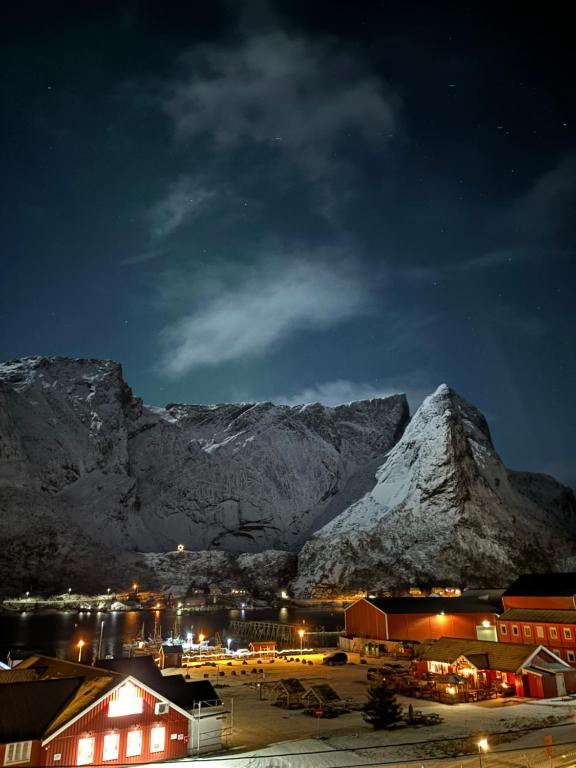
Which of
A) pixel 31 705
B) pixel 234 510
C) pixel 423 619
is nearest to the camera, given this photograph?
pixel 31 705

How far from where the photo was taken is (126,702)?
21281 millimetres

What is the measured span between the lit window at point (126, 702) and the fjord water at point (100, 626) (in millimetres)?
41752

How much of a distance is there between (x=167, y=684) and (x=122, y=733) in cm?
314

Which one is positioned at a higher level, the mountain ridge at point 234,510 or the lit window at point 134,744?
the mountain ridge at point 234,510

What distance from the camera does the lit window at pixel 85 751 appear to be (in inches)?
785

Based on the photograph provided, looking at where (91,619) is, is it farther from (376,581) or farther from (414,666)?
(414,666)

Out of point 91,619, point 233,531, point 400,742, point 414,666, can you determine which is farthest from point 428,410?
point 400,742

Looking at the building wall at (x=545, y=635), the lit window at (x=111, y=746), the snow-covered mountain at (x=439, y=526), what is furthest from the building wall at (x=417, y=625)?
the snow-covered mountain at (x=439, y=526)

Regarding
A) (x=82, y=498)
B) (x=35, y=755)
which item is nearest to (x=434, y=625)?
(x=35, y=755)

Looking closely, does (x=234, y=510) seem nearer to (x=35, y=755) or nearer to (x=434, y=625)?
(x=434, y=625)

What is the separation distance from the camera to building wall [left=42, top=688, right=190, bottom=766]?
773 inches

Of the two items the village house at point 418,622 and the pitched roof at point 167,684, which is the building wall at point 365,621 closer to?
the village house at point 418,622

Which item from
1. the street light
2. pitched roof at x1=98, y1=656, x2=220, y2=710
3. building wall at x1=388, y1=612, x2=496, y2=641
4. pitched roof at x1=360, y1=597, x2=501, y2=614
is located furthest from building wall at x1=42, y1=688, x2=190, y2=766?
pitched roof at x1=360, y1=597, x2=501, y2=614

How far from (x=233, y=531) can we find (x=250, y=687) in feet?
517
